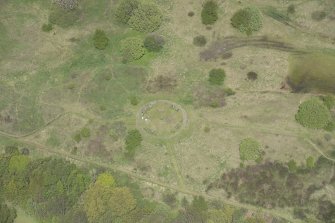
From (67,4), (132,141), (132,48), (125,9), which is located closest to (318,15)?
(132,48)

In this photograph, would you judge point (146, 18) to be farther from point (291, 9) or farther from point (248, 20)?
point (291, 9)

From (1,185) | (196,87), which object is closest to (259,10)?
(196,87)

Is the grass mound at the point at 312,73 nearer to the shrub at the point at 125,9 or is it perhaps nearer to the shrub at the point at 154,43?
the shrub at the point at 154,43

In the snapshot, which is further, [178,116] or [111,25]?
[111,25]

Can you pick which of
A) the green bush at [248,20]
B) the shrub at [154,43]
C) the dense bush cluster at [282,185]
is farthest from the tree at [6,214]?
the green bush at [248,20]

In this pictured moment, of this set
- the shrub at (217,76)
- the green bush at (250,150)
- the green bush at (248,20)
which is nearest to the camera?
the green bush at (250,150)

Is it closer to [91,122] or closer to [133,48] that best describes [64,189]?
[91,122]

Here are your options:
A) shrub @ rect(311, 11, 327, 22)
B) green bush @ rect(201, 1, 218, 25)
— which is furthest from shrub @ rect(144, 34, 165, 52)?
shrub @ rect(311, 11, 327, 22)
